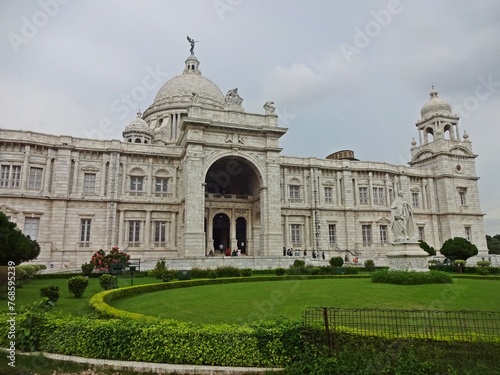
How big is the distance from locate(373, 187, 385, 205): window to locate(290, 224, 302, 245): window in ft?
35.2

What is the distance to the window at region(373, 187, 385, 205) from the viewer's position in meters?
43.0

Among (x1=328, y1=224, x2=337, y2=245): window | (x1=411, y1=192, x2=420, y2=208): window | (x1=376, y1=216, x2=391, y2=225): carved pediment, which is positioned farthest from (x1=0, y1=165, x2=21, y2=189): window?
(x1=411, y1=192, x2=420, y2=208): window

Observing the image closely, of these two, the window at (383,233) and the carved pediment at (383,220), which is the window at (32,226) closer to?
the carved pediment at (383,220)

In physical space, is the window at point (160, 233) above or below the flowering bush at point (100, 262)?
above

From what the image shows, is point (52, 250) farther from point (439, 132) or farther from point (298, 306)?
point (439, 132)

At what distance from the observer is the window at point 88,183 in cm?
3362

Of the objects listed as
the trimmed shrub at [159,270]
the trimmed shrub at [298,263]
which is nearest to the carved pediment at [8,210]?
the trimmed shrub at [159,270]

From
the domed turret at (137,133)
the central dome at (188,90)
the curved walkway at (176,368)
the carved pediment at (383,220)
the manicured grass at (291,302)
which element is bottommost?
the curved walkway at (176,368)

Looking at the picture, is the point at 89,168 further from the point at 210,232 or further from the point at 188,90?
the point at 188,90

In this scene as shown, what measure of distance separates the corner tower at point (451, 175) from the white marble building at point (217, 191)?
15 centimetres

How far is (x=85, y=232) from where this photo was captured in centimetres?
3275

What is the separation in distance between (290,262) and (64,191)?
70.3 feet

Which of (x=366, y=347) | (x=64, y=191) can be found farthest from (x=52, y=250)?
(x=366, y=347)

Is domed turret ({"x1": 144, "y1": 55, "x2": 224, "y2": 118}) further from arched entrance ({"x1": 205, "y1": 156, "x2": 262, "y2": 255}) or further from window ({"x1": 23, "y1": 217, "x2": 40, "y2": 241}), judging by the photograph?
window ({"x1": 23, "y1": 217, "x2": 40, "y2": 241})
